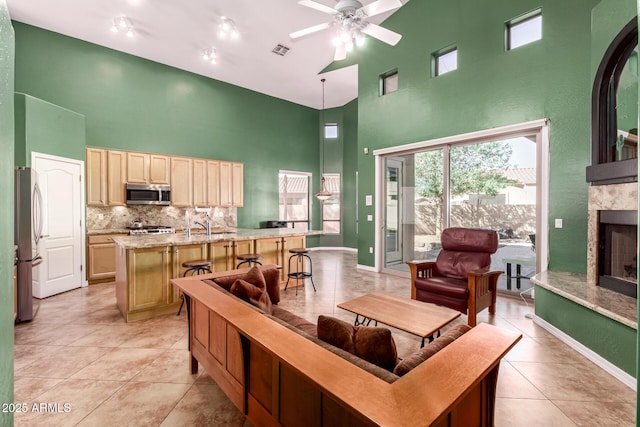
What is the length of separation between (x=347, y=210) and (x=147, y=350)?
23.8 feet

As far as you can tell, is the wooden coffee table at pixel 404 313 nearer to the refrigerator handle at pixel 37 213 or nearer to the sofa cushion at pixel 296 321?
the sofa cushion at pixel 296 321

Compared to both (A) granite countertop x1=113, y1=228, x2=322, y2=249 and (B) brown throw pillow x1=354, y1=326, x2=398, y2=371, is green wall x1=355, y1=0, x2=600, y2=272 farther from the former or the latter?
(B) brown throw pillow x1=354, y1=326, x2=398, y2=371

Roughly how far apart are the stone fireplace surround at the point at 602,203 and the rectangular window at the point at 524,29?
2491 millimetres

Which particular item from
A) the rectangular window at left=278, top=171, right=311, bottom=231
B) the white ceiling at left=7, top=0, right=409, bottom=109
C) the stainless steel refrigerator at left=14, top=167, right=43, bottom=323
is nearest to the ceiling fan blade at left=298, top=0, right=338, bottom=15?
the white ceiling at left=7, top=0, right=409, bottom=109

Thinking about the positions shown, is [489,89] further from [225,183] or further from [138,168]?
[138,168]

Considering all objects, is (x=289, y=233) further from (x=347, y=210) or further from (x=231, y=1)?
(x=347, y=210)

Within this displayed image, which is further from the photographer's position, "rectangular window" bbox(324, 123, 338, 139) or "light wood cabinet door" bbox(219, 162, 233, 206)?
"rectangular window" bbox(324, 123, 338, 139)

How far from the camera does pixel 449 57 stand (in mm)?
5160

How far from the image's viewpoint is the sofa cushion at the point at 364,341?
4.16ft

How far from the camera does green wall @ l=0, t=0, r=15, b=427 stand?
95 centimetres

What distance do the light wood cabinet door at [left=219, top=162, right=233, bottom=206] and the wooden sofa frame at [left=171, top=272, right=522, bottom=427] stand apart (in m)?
5.59

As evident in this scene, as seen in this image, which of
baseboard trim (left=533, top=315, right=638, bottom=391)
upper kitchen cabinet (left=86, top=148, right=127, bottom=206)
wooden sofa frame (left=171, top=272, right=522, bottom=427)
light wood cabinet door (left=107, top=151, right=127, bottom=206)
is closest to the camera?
wooden sofa frame (left=171, top=272, right=522, bottom=427)

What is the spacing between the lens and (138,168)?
6008mm

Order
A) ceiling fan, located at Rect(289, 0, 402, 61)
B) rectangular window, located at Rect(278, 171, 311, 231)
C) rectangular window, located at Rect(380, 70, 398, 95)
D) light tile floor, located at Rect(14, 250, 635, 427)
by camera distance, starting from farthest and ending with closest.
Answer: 1. rectangular window, located at Rect(278, 171, 311, 231)
2. rectangular window, located at Rect(380, 70, 398, 95)
3. ceiling fan, located at Rect(289, 0, 402, 61)
4. light tile floor, located at Rect(14, 250, 635, 427)
